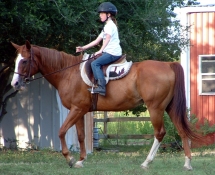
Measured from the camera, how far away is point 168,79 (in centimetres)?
1054

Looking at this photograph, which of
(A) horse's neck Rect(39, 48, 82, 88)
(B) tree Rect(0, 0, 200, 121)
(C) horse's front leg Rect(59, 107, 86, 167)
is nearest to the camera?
(C) horse's front leg Rect(59, 107, 86, 167)

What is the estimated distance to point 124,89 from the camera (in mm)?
10773

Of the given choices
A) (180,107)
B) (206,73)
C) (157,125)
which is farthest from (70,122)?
(206,73)

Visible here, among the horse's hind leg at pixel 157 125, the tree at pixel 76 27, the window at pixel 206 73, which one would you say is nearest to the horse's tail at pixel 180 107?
the horse's hind leg at pixel 157 125

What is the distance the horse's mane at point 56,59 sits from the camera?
11125 millimetres

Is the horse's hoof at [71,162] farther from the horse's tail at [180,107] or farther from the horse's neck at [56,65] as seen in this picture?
the horse's tail at [180,107]

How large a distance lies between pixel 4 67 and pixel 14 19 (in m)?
3.16

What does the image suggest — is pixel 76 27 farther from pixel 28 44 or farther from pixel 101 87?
pixel 101 87

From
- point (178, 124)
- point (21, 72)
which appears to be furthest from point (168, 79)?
point (21, 72)

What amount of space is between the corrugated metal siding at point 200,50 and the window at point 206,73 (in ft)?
0.42

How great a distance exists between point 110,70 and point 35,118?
265 inches

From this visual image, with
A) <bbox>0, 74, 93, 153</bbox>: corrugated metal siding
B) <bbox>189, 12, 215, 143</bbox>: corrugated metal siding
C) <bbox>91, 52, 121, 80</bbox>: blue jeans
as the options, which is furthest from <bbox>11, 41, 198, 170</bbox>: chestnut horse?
<bbox>189, 12, 215, 143</bbox>: corrugated metal siding

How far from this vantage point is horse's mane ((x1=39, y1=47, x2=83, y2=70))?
36.5 ft

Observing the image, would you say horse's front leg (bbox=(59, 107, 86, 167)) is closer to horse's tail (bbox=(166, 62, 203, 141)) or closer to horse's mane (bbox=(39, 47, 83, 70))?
horse's mane (bbox=(39, 47, 83, 70))
